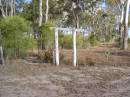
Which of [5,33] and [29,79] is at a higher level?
[5,33]

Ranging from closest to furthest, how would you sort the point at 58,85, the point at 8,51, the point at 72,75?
the point at 58,85
the point at 72,75
the point at 8,51

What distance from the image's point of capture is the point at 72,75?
1376 centimetres

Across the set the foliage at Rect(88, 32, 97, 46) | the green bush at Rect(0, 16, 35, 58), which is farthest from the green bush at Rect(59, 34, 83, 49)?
the green bush at Rect(0, 16, 35, 58)

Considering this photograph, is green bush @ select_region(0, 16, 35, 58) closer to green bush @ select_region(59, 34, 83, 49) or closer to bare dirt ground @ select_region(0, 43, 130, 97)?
bare dirt ground @ select_region(0, 43, 130, 97)

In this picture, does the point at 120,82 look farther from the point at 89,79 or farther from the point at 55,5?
the point at 55,5

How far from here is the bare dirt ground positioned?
9945 mm

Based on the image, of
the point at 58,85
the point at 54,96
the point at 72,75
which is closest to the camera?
the point at 54,96

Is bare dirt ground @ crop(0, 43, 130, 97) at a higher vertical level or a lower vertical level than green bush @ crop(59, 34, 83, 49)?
lower

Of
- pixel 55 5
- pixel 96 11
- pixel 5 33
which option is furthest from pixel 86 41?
pixel 96 11

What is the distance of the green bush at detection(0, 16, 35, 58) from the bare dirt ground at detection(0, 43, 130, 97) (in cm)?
187

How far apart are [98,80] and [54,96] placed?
3164 millimetres

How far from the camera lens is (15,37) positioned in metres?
19.1

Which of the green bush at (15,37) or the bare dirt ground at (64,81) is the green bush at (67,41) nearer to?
the green bush at (15,37)

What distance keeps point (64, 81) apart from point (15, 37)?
24.8 feet
